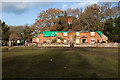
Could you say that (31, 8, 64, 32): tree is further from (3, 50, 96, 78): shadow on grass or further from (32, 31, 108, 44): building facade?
(3, 50, 96, 78): shadow on grass

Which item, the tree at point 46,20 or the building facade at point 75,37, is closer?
the building facade at point 75,37

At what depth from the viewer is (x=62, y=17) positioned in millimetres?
47188

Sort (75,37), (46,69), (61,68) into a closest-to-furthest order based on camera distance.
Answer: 1. (46,69)
2. (61,68)
3. (75,37)

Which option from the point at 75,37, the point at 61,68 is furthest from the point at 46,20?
the point at 61,68

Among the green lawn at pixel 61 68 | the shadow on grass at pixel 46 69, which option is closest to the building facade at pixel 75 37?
the green lawn at pixel 61 68

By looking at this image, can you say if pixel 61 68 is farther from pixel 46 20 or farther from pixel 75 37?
pixel 46 20

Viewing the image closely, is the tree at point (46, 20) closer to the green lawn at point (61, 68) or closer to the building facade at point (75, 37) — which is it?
the building facade at point (75, 37)

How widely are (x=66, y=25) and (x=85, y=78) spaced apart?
135 feet

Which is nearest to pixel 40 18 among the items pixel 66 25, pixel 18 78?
pixel 66 25

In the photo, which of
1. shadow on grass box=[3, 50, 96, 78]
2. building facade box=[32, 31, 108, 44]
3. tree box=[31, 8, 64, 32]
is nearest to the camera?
shadow on grass box=[3, 50, 96, 78]

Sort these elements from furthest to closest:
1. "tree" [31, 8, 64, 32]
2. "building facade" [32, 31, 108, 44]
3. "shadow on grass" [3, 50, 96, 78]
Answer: "tree" [31, 8, 64, 32], "building facade" [32, 31, 108, 44], "shadow on grass" [3, 50, 96, 78]

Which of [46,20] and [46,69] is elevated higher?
[46,20]

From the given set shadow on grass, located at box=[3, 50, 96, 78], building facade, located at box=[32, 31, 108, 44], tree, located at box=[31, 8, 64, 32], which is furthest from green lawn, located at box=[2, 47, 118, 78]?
tree, located at box=[31, 8, 64, 32]

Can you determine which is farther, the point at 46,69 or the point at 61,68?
the point at 61,68
